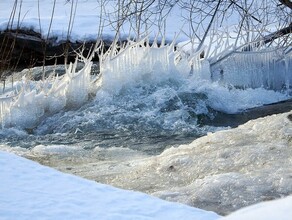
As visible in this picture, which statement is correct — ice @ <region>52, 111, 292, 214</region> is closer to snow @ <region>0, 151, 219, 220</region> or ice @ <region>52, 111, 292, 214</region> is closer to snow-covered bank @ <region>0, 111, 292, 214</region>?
snow-covered bank @ <region>0, 111, 292, 214</region>

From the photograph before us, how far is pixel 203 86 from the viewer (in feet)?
31.7

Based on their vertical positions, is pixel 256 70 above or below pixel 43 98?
above

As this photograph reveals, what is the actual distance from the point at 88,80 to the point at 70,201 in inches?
254

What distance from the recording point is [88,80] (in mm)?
9422

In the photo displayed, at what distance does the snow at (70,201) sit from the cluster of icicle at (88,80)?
17.6 ft

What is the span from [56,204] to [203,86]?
22.4 ft

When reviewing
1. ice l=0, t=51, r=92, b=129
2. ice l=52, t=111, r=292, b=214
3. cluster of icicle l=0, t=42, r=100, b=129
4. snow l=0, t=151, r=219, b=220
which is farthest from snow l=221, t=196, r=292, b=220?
ice l=0, t=51, r=92, b=129

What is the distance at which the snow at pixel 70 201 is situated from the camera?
288cm

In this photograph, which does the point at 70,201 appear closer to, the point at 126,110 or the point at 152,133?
the point at 152,133

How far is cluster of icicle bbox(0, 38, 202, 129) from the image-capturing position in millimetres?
8805

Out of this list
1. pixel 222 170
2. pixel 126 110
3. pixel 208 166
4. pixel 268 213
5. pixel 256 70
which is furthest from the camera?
pixel 256 70

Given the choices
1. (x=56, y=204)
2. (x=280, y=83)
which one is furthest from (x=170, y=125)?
(x=56, y=204)

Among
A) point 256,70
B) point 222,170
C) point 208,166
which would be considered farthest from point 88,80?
point 222,170

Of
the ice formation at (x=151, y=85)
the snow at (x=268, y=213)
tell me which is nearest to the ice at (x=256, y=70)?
the ice formation at (x=151, y=85)
